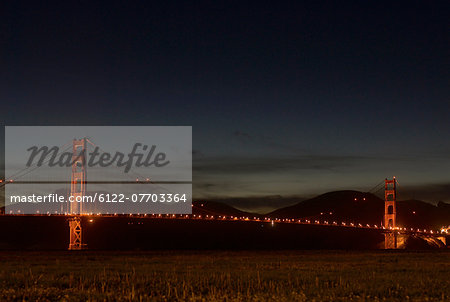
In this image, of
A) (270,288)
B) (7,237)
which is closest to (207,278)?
(270,288)

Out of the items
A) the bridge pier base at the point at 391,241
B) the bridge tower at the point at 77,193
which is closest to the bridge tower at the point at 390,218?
the bridge pier base at the point at 391,241

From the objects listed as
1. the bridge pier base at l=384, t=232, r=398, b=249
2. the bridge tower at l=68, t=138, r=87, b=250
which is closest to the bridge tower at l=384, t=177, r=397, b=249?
the bridge pier base at l=384, t=232, r=398, b=249

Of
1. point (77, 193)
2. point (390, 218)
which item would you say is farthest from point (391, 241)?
point (77, 193)

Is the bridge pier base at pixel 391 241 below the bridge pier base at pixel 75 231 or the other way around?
below

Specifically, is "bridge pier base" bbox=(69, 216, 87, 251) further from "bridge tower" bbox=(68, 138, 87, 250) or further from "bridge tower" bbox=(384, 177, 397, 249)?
"bridge tower" bbox=(384, 177, 397, 249)

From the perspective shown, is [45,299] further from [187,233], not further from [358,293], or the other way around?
[187,233]

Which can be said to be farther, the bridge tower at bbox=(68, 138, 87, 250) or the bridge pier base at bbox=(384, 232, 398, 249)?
the bridge pier base at bbox=(384, 232, 398, 249)

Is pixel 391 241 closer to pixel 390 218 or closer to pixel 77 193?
pixel 390 218

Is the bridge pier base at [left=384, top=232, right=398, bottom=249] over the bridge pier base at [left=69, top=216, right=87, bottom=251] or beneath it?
beneath

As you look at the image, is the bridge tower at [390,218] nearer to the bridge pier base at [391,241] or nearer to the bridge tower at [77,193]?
the bridge pier base at [391,241]

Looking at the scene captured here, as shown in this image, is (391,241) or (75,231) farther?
(391,241)

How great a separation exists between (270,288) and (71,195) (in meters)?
73.0

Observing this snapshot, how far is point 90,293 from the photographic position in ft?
61.7

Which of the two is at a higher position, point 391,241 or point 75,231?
point 75,231
